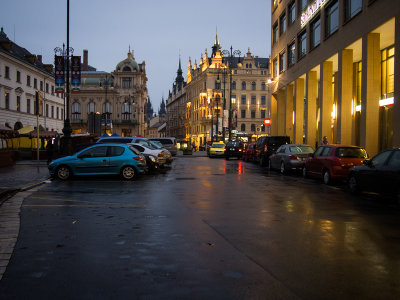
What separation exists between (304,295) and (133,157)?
1424cm

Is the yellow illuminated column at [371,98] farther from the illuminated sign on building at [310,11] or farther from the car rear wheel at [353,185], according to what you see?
the car rear wheel at [353,185]

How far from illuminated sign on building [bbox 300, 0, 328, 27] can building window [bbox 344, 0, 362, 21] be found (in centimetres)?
360

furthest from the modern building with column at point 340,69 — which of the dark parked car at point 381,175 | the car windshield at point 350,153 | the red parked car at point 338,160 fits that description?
the dark parked car at point 381,175

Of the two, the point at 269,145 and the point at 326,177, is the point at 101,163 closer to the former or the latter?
the point at 326,177

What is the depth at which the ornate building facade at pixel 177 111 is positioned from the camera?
134875 mm

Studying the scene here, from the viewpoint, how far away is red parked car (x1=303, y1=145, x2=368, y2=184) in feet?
52.8

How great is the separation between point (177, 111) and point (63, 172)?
5152 inches

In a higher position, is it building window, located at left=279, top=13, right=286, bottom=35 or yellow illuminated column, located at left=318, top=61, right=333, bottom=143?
building window, located at left=279, top=13, right=286, bottom=35

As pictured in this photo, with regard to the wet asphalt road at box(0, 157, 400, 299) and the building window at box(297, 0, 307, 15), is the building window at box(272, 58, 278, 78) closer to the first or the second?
the building window at box(297, 0, 307, 15)

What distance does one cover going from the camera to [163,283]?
4.66 m

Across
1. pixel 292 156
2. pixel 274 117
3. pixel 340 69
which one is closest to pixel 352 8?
pixel 340 69

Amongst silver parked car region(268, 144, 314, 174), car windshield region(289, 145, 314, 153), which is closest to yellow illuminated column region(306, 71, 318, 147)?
silver parked car region(268, 144, 314, 174)

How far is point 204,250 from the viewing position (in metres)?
6.11

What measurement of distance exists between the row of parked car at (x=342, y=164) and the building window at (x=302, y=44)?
10.8 metres
